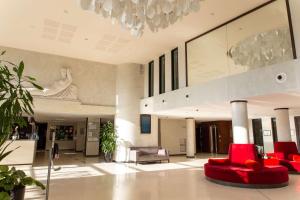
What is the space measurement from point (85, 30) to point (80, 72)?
3669 mm

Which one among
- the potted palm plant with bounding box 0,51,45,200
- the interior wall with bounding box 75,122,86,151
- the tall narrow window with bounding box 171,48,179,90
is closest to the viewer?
the potted palm plant with bounding box 0,51,45,200

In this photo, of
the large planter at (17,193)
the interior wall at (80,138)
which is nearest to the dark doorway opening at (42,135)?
the interior wall at (80,138)

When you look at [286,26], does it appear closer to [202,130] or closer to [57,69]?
[57,69]

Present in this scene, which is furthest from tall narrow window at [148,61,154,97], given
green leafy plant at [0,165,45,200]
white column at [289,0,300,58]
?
green leafy plant at [0,165,45,200]

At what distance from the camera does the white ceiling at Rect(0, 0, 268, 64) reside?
289 inches

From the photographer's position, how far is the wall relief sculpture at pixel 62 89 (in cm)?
1077

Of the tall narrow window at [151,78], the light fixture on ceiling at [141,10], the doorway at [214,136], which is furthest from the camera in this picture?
the doorway at [214,136]

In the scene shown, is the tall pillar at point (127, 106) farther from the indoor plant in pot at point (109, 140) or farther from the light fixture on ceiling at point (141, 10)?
the light fixture on ceiling at point (141, 10)

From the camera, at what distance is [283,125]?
31.3ft

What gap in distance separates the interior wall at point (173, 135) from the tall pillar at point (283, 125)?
7.34 meters

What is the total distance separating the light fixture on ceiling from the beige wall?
890 cm

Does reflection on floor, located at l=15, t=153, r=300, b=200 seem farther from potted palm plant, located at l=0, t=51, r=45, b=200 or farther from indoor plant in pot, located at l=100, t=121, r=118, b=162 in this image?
indoor plant in pot, located at l=100, t=121, r=118, b=162

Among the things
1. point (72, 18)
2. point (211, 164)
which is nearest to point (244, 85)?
point (211, 164)

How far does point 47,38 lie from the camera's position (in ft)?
31.3
